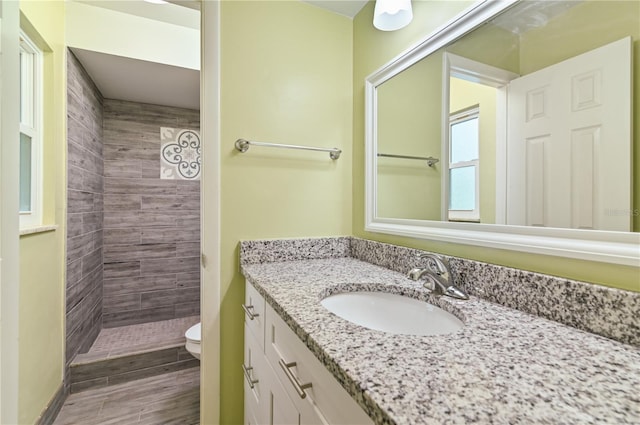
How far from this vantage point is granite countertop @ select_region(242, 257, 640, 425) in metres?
0.38

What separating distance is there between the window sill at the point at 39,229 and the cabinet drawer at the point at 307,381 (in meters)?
1.21

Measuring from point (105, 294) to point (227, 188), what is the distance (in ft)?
6.70

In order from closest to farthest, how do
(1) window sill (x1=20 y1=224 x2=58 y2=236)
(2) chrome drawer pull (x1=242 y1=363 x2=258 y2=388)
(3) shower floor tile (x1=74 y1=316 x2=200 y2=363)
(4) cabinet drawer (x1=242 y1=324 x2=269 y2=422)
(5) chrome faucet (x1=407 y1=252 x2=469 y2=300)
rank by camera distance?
(5) chrome faucet (x1=407 y1=252 x2=469 y2=300) → (4) cabinet drawer (x1=242 y1=324 x2=269 y2=422) → (2) chrome drawer pull (x1=242 y1=363 x2=258 y2=388) → (1) window sill (x1=20 y1=224 x2=58 y2=236) → (3) shower floor tile (x1=74 y1=316 x2=200 y2=363)

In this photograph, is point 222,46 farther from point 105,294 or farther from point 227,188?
point 105,294

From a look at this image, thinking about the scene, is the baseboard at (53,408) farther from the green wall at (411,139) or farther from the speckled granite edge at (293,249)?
the green wall at (411,139)

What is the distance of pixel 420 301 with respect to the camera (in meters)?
0.92

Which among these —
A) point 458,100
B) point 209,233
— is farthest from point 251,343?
point 458,100

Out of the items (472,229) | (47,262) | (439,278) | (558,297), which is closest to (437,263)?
(439,278)

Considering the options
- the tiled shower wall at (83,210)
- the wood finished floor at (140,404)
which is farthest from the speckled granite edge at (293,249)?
the tiled shower wall at (83,210)

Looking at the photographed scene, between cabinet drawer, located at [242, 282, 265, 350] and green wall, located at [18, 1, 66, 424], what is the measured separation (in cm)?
98

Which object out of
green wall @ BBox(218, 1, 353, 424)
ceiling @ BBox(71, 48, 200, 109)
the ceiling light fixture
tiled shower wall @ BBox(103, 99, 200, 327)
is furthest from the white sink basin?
tiled shower wall @ BBox(103, 99, 200, 327)

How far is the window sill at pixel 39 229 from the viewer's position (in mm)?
1260

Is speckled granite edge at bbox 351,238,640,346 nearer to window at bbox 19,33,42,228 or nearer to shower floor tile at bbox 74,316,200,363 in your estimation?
window at bbox 19,33,42,228

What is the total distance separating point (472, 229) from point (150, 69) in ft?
7.34
